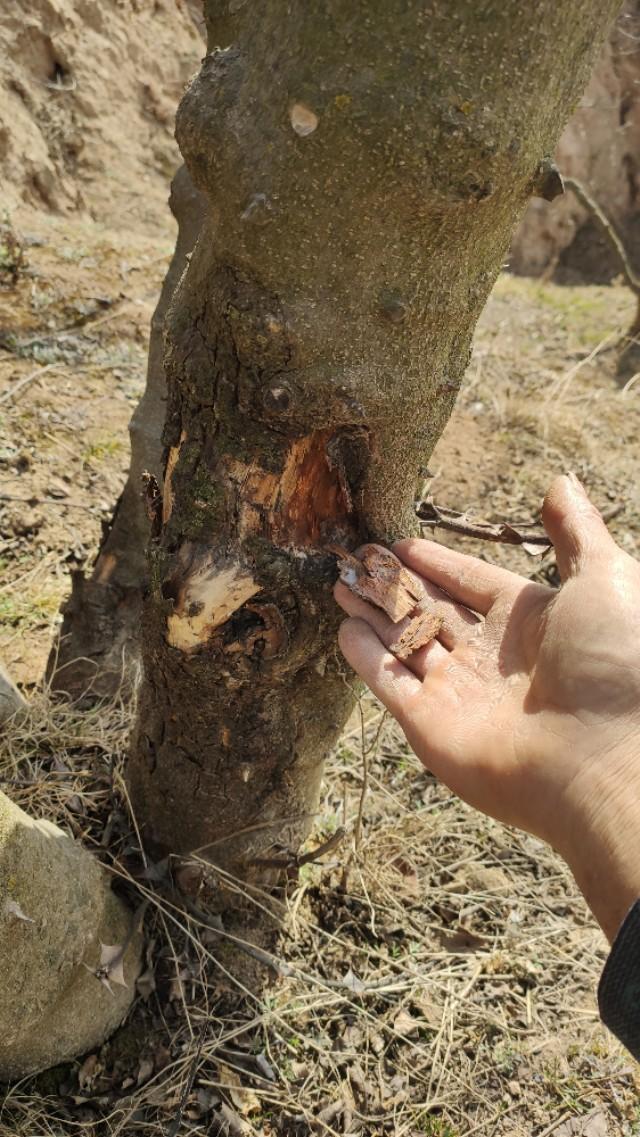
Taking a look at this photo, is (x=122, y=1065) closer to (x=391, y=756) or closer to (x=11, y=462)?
(x=391, y=756)

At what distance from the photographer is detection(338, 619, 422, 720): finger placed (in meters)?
1.45

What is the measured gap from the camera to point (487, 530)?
1.66 metres

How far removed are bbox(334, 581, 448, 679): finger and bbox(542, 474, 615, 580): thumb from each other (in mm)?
303

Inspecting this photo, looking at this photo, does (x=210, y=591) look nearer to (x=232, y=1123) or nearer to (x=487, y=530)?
(x=487, y=530)

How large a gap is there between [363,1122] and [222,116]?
204 cm

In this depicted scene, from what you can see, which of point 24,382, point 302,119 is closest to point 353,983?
point 302,119

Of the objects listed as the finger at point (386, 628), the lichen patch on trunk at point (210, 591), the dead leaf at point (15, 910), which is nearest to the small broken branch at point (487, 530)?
the finger at point (386, 628)

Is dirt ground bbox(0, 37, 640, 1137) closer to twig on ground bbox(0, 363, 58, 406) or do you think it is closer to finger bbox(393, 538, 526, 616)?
twig on ground bbox(0, 363, 58, 406)

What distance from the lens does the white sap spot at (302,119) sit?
3.19ft

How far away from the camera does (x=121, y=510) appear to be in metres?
2.50

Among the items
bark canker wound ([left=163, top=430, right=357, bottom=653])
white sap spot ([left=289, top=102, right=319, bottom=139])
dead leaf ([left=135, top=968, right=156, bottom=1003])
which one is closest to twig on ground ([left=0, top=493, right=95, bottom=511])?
bark canker wound ([left=163, top=430, right=357, bottom=653])

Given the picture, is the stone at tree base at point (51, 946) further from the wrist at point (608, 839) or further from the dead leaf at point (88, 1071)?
the wrist at point (608, 839)

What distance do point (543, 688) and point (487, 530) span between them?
0.41 metres

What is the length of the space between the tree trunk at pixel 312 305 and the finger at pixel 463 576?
0.09 m
